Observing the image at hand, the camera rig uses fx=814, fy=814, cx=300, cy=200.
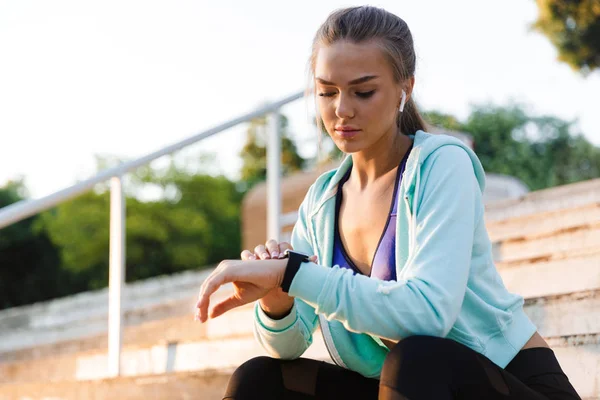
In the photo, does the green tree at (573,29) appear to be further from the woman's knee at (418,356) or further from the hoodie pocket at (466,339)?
the woman's knee at (418,356)

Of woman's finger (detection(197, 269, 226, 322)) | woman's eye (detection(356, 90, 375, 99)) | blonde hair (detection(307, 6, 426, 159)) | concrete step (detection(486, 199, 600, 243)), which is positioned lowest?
woman's finger (detection(197, 269, 226, 322))

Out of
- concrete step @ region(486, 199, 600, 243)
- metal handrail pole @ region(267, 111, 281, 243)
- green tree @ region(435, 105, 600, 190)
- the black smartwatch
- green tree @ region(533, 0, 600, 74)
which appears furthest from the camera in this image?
green tree @ region(435, 105, 600, 190)

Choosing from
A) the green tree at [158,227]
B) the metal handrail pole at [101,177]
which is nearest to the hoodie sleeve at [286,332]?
the metal handrail pole at [101,177]

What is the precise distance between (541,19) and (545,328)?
729 centimetres

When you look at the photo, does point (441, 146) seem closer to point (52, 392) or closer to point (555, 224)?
point (52, 392)

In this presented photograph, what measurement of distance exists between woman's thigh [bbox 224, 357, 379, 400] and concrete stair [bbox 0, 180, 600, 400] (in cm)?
66

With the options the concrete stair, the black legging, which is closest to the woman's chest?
the black legging

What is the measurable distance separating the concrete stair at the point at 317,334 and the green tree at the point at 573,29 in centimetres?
499

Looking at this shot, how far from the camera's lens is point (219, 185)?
19.7 meters

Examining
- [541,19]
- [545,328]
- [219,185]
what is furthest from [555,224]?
[219,185]

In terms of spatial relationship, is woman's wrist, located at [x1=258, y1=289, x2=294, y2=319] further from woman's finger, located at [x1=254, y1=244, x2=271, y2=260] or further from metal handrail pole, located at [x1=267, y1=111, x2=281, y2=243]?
metal handrail pole, located at [x1=267, y1=111, x2=281, y2=243]

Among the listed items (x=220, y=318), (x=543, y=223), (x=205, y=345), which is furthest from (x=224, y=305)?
(x=543, y=223)

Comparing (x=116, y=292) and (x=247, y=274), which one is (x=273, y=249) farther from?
(x=116, y=292)

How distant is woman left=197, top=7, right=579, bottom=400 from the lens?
1.35 meters
